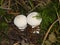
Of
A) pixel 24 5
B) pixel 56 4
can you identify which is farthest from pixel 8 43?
pixel 56 4

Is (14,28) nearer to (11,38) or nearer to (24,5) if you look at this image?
(11,38)

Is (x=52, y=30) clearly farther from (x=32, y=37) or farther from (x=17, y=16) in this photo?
(x=17, y=16)

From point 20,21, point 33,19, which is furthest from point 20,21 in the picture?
point 33,19

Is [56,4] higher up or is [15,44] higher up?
[56,4]

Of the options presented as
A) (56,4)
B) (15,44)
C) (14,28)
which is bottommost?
(15,44)

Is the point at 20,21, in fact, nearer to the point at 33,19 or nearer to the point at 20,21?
the point at 20,21

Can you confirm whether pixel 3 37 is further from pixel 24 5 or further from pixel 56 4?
pixel 56 4

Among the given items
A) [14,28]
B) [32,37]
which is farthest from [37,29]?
[14,28]

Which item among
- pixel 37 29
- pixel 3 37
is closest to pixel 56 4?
pixel 37 29

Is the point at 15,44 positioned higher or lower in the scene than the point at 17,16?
lower
